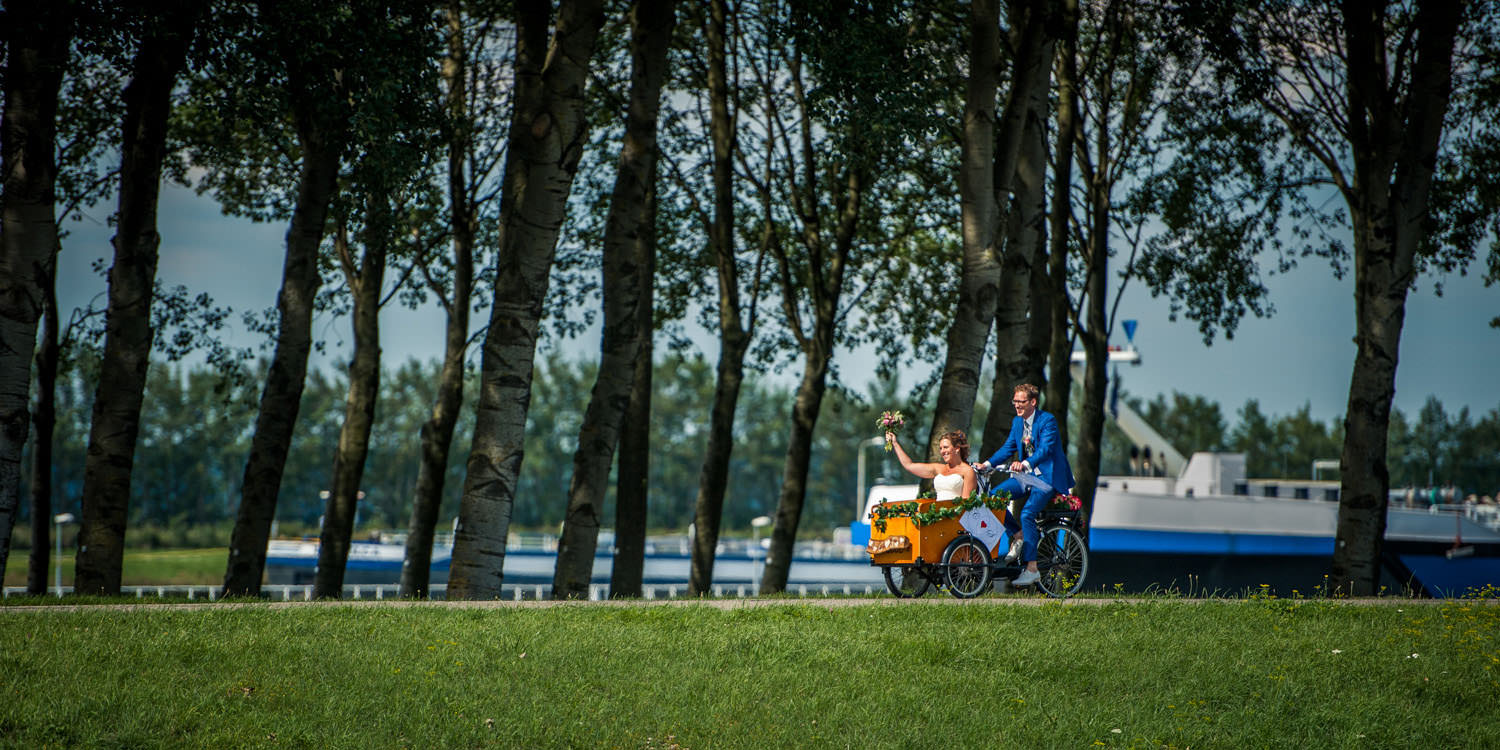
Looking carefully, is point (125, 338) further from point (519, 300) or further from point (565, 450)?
point (565, 450)

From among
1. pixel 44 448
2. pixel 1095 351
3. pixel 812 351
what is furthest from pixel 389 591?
pixel 1095 351

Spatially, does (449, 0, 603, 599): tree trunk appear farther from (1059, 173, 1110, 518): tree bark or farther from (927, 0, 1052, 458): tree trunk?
(1059, 173, 1110, 518): tree bark

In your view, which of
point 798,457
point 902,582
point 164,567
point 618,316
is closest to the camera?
point 902,582

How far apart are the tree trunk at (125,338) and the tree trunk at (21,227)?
55.5 inches

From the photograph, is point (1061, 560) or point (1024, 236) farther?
point (1024, 236)

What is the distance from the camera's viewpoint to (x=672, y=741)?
7285 mm

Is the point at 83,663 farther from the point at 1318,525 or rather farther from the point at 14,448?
the point at 1318,525

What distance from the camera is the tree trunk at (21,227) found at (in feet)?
43.1

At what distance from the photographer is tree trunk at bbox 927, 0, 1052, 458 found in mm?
14617

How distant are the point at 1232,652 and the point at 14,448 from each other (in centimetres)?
1152

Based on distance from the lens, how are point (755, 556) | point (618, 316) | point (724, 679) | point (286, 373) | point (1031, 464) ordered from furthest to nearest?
1. point (755, 556)
2. point (286, 373)
3. point (618, 316)
4. point (1031, 464)
5. point (724, 679)

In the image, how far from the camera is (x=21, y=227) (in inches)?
527

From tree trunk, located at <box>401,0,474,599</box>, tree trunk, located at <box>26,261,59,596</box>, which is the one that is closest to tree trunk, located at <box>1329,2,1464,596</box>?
tree trunk, located at <box>401,0,474,599</box>

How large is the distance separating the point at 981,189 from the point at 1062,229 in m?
7.77
